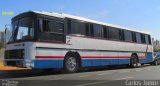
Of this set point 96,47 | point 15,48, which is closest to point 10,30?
point 15,48

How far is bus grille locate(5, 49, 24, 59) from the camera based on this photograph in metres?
14.9

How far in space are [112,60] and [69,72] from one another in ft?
18.0

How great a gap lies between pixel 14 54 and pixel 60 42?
2.59 m

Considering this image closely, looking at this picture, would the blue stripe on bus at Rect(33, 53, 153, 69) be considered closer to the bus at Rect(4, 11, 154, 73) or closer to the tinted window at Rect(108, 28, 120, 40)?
the bus at Rect(4, 11, 154, 73)

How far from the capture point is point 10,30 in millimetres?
16578

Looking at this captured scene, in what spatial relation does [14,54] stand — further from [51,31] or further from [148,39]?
[148,39]

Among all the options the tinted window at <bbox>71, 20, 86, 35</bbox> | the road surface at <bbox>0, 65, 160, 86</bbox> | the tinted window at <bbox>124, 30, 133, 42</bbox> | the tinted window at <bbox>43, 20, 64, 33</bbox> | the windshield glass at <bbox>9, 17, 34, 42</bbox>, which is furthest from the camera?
the tinted window at <bbox>124, 30, 133, 42</bbox>

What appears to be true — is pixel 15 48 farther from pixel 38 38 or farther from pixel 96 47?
pixel 96 47

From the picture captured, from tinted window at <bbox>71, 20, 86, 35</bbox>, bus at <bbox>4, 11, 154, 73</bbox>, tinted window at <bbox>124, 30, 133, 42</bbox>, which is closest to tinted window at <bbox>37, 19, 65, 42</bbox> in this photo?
bus at <bbox>4, 11, 154, 73</bbox>

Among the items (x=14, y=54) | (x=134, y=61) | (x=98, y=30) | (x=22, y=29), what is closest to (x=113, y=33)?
(x=98, y=30)

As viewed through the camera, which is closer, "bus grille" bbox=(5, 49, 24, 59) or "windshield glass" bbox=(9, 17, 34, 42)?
"bus grille" bbox=(5, 49, 24, 59)

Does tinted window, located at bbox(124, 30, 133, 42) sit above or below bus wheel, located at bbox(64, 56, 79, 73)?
above

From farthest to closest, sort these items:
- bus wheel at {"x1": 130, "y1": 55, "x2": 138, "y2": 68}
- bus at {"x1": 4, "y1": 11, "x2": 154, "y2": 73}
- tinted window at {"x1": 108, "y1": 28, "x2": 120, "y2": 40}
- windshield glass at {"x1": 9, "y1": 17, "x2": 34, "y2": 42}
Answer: bus wheel at {"x1": 130, "y1": 55, "x2": 138, "y2": 68}, tinted window at {"x1": 108, "y1": 28, "x2": 120, "y2": 40}, windshield glass at {"x1": 9, "y1": 17, "x2": 34, "y2": 42}, bus at {"x1": 4, "y1": 11, "x2": 154, "y2": 73}

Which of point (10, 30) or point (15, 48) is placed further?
point (10, 30)
